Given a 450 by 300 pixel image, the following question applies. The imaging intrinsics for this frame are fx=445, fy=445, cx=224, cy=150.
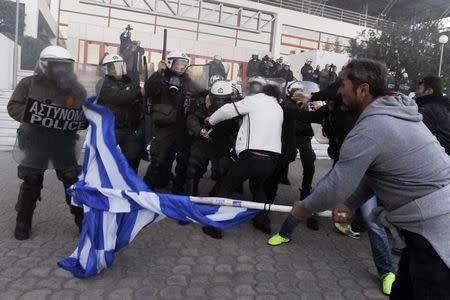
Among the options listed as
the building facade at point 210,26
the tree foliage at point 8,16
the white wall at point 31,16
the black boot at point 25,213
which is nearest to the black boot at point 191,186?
the black boot at point 25,213

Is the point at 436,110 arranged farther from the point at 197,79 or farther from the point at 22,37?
the point at 22,37

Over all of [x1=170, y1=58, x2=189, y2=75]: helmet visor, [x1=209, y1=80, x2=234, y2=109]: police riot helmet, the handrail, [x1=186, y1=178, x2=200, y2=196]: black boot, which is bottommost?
[x1=186, y1=178, x2=200, y2=196]: black boot

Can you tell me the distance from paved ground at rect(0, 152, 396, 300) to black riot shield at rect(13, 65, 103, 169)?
2.55 ft

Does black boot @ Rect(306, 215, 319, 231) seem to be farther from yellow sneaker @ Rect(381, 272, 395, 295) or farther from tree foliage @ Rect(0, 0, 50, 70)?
tree foliage @ Rect(0, 0, 50, 70)

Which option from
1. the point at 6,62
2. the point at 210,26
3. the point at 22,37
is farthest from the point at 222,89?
the point at 210,26

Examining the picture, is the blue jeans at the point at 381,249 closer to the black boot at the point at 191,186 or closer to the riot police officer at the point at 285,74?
the black boot at the point at 191,186

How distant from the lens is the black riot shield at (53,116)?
3893mm

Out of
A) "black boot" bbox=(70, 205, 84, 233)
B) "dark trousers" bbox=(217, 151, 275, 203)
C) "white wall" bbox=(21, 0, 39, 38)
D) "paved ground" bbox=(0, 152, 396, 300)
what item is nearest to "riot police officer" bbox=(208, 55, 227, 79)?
"dark trousers" bbox=(217, 151, 275, 203)

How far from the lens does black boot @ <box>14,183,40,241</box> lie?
13.3ft

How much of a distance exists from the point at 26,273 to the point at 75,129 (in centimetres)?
135

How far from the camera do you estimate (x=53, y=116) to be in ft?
12.9

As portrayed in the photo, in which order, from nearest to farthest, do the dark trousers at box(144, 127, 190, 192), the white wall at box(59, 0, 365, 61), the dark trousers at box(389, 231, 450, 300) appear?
the dark trousers at box(389, 231, 450, 300) < the dark trousers at box(144, 127, 190, 192) < the white wall at box(59, 0, 365, 61)

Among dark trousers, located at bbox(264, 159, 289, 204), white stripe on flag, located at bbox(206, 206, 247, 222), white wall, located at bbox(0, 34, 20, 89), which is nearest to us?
white stripe on flag, located at bbox(206, 206, 247, 222)

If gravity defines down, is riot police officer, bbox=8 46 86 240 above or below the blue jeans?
above
